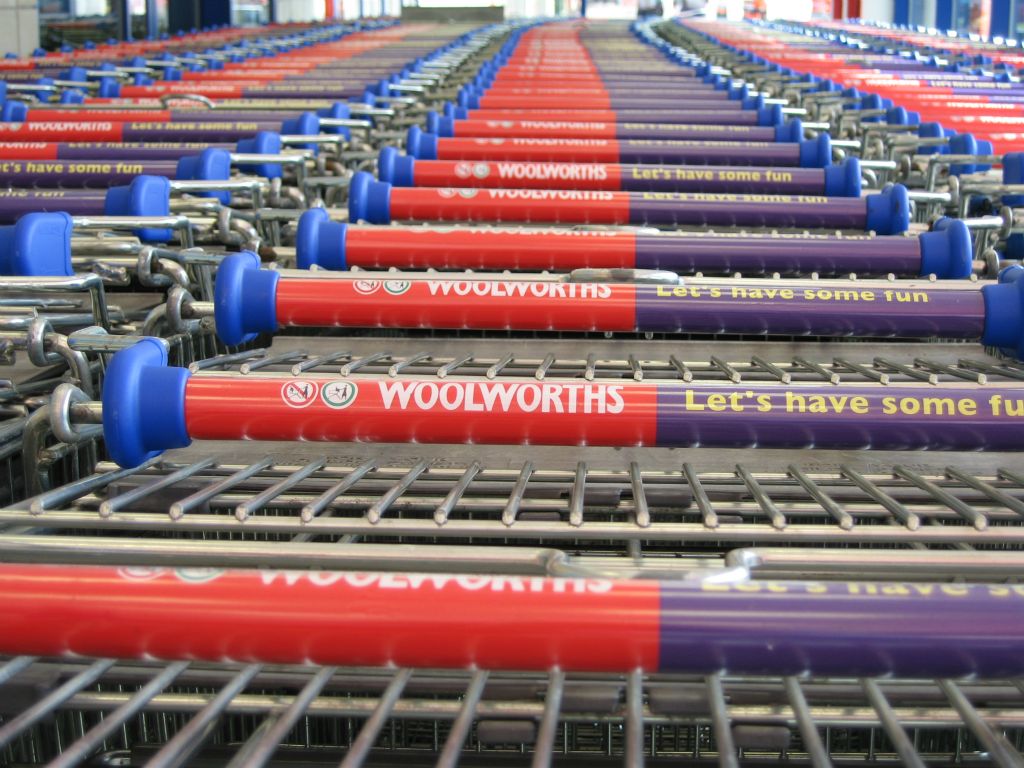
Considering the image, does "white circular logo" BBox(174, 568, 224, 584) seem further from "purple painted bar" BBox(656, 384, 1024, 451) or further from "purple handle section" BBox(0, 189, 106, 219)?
"purple handle section" BBox(0, 189, 106, 219)

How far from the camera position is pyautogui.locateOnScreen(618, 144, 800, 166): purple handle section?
275cm

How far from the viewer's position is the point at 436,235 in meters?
1.90

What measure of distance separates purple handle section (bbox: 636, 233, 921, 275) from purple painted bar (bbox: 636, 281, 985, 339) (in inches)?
11.4

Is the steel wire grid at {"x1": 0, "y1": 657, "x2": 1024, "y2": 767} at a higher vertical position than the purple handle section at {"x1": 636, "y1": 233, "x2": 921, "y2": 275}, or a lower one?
lower

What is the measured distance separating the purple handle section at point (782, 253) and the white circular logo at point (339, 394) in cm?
73

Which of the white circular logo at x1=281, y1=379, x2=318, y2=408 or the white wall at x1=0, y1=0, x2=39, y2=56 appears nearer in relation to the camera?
the white circular logo at x1=281, y1=379, x2=318, y2=408

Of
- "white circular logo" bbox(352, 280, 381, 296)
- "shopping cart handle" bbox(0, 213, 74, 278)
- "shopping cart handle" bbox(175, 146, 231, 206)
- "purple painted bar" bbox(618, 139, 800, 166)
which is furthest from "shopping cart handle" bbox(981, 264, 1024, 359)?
"shopping cart handle" bbox(175, 146, 231, 206)

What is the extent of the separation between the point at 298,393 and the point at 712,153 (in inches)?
68.5

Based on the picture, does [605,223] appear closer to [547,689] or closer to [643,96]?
[547,689]

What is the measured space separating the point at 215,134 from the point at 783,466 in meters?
2.98

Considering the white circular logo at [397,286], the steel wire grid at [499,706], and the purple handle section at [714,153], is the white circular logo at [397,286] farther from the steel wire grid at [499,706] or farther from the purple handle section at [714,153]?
the purple handle section at [714,153]

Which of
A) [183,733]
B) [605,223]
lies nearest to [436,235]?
[605,223]

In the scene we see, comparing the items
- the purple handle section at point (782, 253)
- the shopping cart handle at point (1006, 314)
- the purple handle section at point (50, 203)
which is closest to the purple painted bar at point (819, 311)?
the shopping cart handle at point (1006, 314)

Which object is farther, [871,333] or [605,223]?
[605,223]
